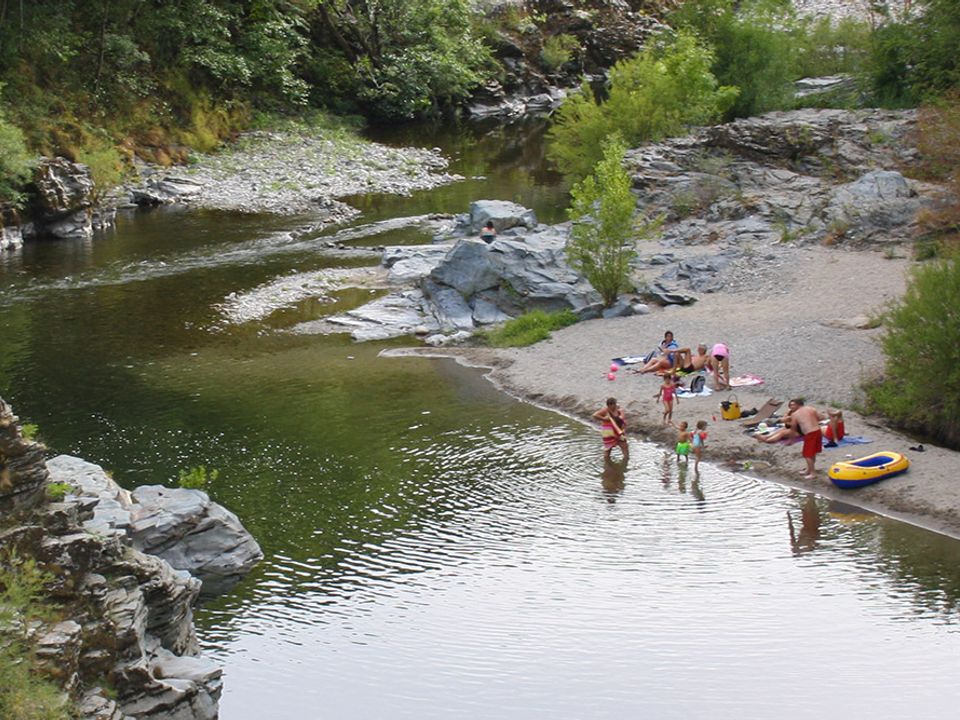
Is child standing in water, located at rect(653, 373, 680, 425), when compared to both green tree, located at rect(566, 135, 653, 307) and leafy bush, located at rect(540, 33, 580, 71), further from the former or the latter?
leafy bush, located at rect(540, 33, 580, 71)

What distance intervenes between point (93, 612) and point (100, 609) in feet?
0.35

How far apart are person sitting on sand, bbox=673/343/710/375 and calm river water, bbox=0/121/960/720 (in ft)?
11.1

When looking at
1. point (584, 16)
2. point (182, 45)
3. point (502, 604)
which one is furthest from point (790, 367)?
point (584, 16)

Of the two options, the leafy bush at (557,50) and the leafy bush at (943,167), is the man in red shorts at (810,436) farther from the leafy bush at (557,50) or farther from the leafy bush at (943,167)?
the leafy bush at (557,50)

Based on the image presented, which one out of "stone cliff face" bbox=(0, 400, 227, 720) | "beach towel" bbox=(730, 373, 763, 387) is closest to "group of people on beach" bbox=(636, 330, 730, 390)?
"beach towel" bbox=(730, 373, 763, 387)

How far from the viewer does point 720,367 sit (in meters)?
27.0

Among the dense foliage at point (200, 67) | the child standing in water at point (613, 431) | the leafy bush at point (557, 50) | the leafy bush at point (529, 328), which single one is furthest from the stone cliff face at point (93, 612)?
the leafy bush at point (557, 50)

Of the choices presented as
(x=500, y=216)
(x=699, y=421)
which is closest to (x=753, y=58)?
(x=500, y=216)

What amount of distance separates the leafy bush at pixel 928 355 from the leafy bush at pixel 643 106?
27.0m

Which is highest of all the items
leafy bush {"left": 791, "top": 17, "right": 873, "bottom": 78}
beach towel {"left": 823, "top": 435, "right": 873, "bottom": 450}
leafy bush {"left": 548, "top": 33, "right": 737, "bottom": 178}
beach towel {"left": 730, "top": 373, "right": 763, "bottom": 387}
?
leafy bush {"left": 791, "top": 17, "right": 873, "bottom": 78}

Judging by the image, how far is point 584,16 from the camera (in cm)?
9019

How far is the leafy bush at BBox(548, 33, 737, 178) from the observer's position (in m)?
51.5

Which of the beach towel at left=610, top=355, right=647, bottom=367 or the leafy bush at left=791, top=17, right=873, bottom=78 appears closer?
the beach towel at left=610, top=355, right=647, bottom=367

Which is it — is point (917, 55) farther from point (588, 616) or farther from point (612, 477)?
point (588, 616)
